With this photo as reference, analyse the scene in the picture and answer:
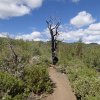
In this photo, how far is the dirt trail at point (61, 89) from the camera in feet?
73.0

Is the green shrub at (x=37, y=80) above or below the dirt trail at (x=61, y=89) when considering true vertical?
above

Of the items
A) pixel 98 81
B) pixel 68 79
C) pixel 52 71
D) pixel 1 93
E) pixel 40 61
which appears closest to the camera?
pixel 1 93

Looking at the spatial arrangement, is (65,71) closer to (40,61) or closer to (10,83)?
(40,61)

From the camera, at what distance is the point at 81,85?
73.1ft

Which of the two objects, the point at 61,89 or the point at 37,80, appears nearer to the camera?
the point at 37,80

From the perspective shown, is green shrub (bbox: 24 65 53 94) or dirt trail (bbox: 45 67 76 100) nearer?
dirt trail (bbox: 45 67 76 100)

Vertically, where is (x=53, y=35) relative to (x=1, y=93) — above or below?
above

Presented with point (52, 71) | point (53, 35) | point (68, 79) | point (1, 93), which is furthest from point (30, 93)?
point (53, 35)

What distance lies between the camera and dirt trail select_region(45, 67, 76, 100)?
2227cm

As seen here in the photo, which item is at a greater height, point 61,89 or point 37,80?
point 37,80

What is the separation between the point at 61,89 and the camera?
24375mm

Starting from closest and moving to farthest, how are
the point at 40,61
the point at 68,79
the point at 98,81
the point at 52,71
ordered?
1. the point at 98,81
2. the point at 68,79
3. the point at 52,71
4. the point at 40,61

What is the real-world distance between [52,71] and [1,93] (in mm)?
12998

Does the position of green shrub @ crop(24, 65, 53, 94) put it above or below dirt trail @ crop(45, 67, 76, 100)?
above
